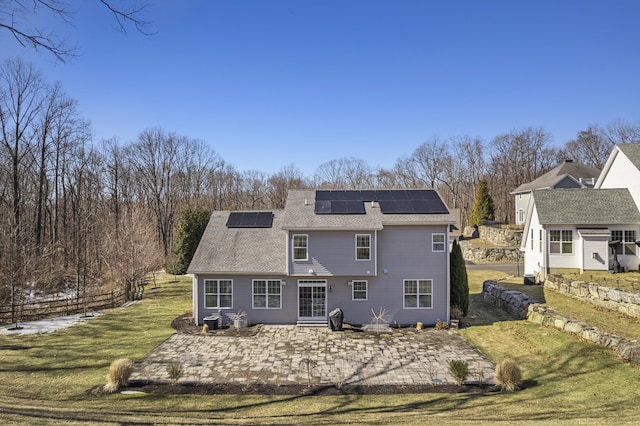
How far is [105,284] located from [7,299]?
27.0ft

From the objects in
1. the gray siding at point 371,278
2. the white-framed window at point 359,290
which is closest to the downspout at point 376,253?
the gray siding at point 371,278

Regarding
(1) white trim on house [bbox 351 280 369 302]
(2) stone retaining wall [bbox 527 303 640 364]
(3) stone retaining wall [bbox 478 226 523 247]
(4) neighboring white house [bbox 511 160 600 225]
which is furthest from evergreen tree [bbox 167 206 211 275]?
(4) neighboring white house [bbox 511 160 600 225]

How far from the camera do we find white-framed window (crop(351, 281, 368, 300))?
59.3 feet

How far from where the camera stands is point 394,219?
1819 centimetres

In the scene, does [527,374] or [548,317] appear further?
[548,317]

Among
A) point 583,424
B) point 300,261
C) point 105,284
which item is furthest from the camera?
point 105,284

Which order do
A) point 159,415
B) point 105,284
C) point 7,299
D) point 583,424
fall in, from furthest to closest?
point 105,284 → point 7,299 → point 159,415 → point 583,424

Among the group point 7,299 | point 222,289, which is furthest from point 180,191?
point 222,289

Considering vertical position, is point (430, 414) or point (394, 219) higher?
point (394, 219)

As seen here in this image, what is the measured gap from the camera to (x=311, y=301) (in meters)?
18.2

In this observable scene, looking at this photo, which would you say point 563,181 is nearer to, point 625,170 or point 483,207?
point 483,207

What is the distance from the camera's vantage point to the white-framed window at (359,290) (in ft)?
59.3

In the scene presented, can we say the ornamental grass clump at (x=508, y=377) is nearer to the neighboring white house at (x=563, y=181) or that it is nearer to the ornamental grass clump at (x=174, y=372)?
the ornamental grass clump at (x=174, y=372)

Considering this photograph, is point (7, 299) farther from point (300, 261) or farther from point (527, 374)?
point (527, 374)
